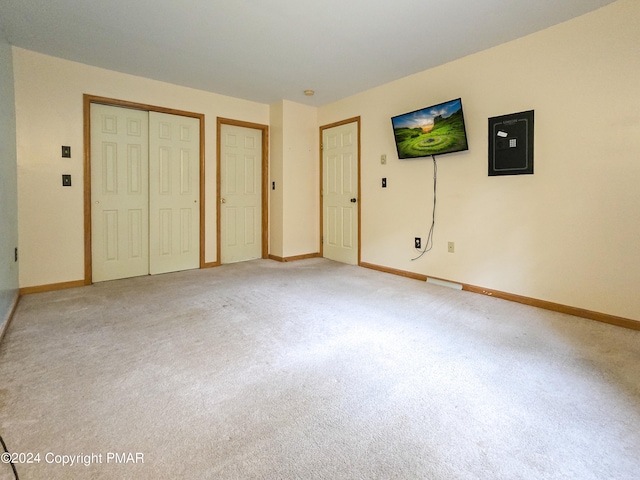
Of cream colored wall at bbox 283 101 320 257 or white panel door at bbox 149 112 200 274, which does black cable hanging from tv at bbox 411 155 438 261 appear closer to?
cream colored wall at bbox 283 101 320 257

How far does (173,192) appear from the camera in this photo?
4293 millimetres

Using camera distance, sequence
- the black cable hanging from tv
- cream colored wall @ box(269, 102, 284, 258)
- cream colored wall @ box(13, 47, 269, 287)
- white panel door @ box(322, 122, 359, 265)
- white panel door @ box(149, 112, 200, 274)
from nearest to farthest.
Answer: cream colored wall @ box(13, 47, 269, 287) → the black cable hanging from tv → white panel door @ box(149, 112, 200, 274) → white panel door @ box(322, 122, 359, 265) → cream colored wall @ box(269, 102, 284, 258)

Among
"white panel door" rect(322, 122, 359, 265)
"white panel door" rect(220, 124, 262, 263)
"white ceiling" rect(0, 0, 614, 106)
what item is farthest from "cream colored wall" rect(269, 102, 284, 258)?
"white ceiling" rect(0, 0, 614, 106)

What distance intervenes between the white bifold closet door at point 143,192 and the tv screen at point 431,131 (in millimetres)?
2717

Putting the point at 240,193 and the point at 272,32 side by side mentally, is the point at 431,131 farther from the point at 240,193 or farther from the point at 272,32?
the point at 240,193

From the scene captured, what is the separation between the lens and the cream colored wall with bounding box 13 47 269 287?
3.25m

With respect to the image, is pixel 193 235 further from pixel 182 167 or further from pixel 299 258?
pixel 299 258

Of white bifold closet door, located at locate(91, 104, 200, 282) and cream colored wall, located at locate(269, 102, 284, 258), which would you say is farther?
cream colored wall, located at locate(269, 102, 284, 258)

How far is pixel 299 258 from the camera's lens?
5.20 meters

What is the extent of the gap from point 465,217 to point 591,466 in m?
2.58

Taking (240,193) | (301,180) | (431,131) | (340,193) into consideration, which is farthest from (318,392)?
(301,180)

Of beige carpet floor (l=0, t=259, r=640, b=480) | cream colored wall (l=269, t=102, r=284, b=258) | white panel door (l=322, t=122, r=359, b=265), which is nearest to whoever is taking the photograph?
beige carpet floor (l=0, t=259, r=640, b=480)

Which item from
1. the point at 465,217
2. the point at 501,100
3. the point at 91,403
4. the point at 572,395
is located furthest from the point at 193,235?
the point at 572,395

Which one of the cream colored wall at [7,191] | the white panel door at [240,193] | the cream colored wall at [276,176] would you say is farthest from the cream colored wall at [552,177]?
the cream colored wall at [7,191]
